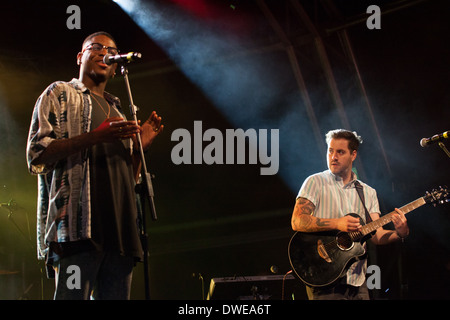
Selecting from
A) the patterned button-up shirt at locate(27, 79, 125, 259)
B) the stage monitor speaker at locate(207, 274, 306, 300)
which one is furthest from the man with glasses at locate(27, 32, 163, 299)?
the stage monitor speaker at locate(207, 274, 306, 300)

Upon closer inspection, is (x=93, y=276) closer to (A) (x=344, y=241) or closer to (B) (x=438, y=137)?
(A) (x=344, y=241)

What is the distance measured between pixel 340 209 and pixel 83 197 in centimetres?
258

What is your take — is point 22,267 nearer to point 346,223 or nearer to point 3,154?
point 3,154

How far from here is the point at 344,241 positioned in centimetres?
414

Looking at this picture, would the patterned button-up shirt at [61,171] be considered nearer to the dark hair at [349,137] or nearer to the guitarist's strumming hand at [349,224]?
the guitarist's strumming hand at [349,224]

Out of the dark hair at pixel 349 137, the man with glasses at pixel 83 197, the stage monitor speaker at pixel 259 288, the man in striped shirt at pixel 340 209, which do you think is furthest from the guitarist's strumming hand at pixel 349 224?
the man with glasses at pixel 83 197

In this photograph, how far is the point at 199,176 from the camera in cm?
857

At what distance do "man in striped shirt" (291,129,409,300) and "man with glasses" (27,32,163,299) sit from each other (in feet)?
6.44

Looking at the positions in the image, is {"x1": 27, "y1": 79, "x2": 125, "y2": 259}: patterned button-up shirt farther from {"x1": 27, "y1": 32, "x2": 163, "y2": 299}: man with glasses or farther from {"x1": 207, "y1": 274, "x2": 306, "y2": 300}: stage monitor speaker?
{"x1": 207, "y1": 274, "x2": 306, "y2": 300}: stage monitor speaker

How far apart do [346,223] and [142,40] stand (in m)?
4.81

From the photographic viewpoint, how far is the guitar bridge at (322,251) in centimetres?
402

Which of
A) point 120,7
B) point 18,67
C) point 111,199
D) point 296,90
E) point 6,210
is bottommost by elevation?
point 111,199
